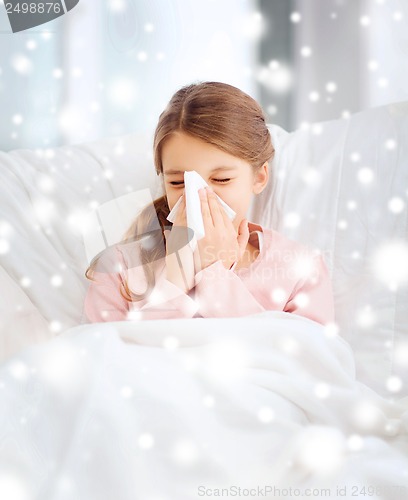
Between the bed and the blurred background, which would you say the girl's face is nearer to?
→ the bed

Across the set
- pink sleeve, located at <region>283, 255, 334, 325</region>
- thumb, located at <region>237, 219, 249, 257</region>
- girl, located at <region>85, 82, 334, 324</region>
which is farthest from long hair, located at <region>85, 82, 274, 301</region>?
pink sleeve, located at <region>283, 255, 334, 325</region>

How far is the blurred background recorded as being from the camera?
118 cm

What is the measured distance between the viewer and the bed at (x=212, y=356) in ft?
1.82

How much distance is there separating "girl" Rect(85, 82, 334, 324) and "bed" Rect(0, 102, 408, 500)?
6 centimetres

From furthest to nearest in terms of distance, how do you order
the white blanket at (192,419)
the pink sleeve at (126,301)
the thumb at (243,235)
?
1. the thumb at (243,235)
2. the pink sleeve at (126,301)
3. the white blanket at (192,419)

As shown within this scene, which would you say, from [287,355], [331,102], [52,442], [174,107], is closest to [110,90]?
[174,107]

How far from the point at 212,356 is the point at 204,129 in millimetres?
420

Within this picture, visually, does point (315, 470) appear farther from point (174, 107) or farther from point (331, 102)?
point (331, 102)

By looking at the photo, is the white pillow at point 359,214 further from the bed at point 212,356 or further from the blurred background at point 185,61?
the blurred background at point 185,61

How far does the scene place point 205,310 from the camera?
91 centimetres

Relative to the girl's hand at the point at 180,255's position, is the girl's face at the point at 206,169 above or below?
→ above

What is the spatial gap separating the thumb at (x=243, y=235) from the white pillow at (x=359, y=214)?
0.35 feet

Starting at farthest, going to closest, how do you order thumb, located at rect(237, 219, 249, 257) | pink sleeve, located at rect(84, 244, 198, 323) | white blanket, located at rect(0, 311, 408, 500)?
thumb, located at rect(237, 219, 249, 257), pink sleeve, located at rect(84, 244, 198, 323), white blanket, located at rect(0, 311, 408, 500)

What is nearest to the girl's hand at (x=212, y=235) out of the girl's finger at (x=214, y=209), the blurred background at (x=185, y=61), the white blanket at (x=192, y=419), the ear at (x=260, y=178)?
the girl's finger at (x=214, y=209)
